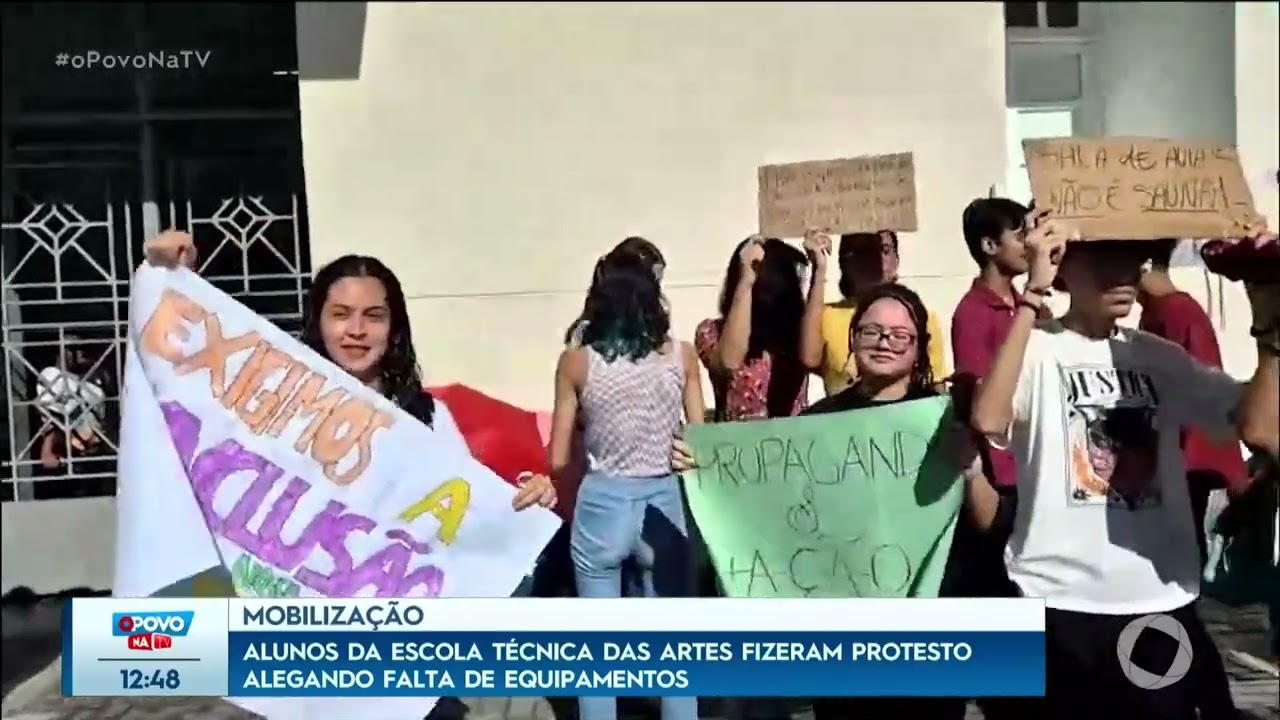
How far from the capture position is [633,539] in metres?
2.88

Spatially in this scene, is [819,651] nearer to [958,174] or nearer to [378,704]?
[378,704]

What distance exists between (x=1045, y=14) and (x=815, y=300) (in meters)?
1.48

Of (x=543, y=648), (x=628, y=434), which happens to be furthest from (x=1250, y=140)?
(x=543, y=648)

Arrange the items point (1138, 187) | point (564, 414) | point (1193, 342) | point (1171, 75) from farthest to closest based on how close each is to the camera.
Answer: point (1171, 75)
point (564, 414)
point (1193, 342)
point (1138, 187)

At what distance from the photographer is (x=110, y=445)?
117 inches

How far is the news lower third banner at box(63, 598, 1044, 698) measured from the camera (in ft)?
8.54

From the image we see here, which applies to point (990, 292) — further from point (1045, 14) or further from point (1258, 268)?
point (1045, 14)

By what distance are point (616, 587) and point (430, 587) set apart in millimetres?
462

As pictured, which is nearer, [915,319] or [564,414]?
[915,319]

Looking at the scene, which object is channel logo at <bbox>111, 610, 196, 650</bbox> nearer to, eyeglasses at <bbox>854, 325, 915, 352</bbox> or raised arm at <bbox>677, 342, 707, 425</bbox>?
raised arm at <bbox>677, 342, 707, 425</bbox>

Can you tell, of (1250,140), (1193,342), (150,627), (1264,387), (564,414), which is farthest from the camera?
(1250,140)

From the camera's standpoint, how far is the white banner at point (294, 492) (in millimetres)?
2744

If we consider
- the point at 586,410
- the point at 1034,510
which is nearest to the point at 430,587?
the point at 586,410

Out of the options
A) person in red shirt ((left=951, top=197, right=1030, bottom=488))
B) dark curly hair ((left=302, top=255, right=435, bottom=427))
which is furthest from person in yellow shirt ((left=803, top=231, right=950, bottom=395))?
dark curly hair ((left=302, top=255, right=435, bottom=427))
